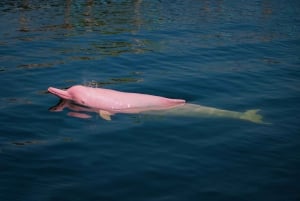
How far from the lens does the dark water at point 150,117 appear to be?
630 centimetres

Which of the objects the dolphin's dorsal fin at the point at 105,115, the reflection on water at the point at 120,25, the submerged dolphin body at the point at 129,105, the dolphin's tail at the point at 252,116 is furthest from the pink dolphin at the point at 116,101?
the reflection on water at the point at 120,25

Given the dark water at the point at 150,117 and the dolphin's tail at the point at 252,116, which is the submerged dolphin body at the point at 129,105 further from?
the dark water at the point at 150,117

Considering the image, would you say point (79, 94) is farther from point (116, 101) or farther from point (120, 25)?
point (120, 25)

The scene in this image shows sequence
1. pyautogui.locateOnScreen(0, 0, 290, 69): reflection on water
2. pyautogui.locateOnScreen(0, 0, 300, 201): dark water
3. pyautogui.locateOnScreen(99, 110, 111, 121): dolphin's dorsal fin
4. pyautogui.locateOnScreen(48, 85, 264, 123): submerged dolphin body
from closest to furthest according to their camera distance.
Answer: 1. pyautogui.locateOnScreen(0, 0, 300, 201): dark water
2. pyautogui.locateOnScreen(99, 110, 111, 121): dolphin's dorsal fin
3. pyautogui.locateOnScreen(48, 85, 264, 123): submerged dolphin body
4. pyautogui.locateOnScreen(0, 0, 290, 69): reflection on water

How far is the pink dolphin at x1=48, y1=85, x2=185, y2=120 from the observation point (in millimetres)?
9273

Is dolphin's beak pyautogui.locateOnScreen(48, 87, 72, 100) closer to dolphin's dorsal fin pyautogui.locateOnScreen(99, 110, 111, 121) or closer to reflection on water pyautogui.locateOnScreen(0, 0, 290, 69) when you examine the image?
dolphin's dorsal fin pyautogui.locateOnScreen(99, 110, 111, 121)

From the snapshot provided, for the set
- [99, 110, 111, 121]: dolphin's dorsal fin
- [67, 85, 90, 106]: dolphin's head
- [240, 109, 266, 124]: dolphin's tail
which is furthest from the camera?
[67, 85, 90, 106]: dolphin's head

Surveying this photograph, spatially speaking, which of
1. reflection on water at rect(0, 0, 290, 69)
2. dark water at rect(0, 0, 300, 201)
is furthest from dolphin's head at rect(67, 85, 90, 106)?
reflection on water at rect(0, 0, 290, 69)

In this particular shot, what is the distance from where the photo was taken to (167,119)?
9.08 metres

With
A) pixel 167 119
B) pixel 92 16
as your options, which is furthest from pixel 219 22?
pixel 167 119

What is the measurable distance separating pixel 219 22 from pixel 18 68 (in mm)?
11558

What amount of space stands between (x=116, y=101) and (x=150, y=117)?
2.70 ft

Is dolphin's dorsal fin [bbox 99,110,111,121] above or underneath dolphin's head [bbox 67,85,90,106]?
underneath

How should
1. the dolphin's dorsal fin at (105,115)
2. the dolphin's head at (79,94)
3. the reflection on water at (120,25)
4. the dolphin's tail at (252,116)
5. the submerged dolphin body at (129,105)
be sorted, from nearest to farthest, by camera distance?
the dolphin's dorsal fin at (105,115)
the dolphin's tail at (252,116)
the submerged dolphin body at (129,105)
the dolphin's head at (79,94)
the reflection on water at (120,25)
